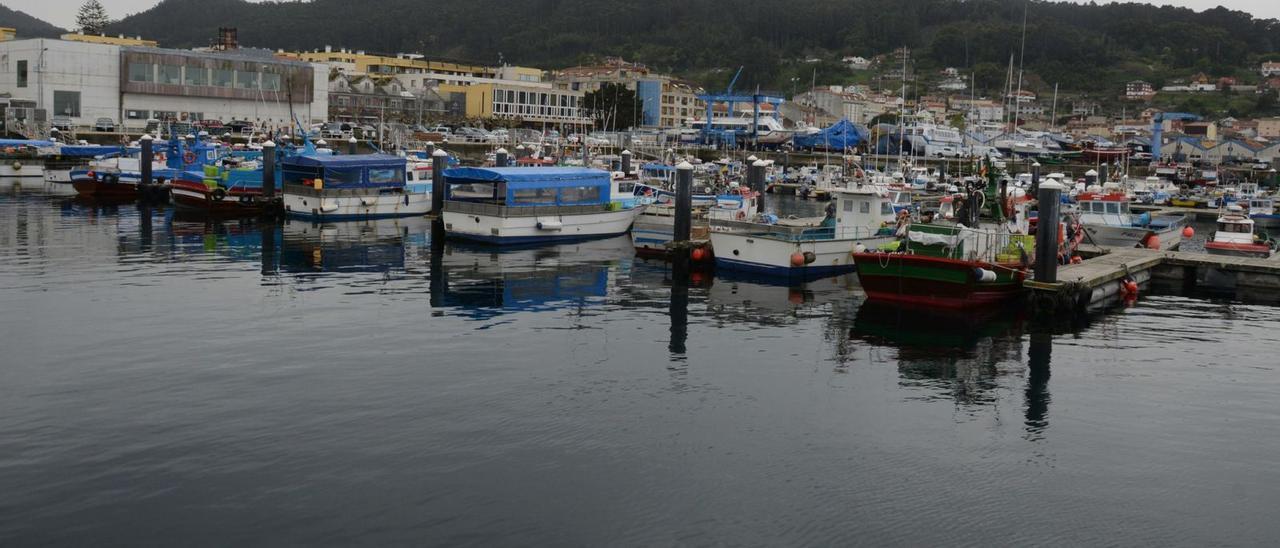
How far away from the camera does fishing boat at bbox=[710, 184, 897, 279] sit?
3638cm

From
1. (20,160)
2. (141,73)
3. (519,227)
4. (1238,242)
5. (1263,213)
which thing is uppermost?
(141,73)

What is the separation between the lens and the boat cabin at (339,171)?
5012 cm

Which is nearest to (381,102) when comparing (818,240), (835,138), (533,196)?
(835,138)

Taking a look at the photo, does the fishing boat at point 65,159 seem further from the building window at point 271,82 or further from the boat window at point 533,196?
the boat window at point 533,196

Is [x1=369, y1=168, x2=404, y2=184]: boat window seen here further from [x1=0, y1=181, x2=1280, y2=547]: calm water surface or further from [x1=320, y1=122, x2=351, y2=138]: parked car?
[x1=320, y1=122, x2=351, y2=138]: parked car

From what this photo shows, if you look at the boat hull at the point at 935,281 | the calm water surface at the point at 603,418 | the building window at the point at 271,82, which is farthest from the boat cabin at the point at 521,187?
the building window at the point at 271,82

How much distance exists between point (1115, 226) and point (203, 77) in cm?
8202

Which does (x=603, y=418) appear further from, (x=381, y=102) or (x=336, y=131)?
(x=381, y=102)

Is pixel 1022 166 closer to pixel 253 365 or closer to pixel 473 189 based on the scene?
pixel 473 189

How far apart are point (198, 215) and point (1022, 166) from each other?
267ft

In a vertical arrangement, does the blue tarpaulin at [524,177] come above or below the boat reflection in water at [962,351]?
above

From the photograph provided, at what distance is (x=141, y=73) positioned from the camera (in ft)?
327

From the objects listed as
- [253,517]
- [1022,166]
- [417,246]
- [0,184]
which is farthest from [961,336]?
[1022,166]

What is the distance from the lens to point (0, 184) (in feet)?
220
